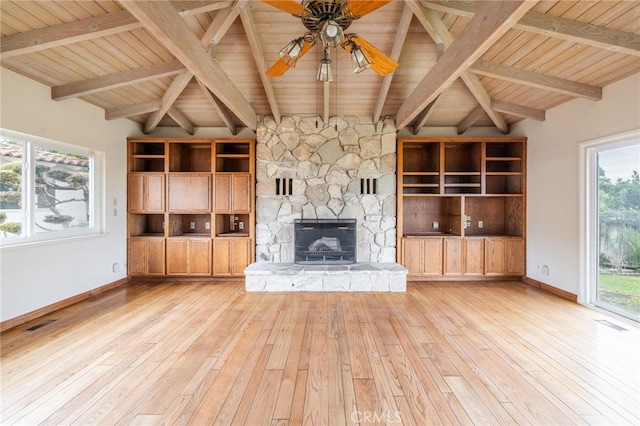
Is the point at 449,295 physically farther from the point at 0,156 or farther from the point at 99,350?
the point at 0,156

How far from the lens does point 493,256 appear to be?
17.4ft

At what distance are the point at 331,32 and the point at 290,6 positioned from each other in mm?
382

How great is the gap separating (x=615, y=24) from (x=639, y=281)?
282cm

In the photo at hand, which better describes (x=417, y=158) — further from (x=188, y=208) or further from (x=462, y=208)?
(x=188, y=208)

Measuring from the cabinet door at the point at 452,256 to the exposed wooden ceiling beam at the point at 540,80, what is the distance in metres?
2.63

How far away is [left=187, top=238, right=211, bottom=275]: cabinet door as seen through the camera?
5.25 m

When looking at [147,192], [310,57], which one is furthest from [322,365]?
[147,192]

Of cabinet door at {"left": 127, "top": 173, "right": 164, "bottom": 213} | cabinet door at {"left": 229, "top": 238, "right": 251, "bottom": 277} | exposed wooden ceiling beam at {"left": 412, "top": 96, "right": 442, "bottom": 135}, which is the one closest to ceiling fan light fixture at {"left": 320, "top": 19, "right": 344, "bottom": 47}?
exposed wooden ceiling beam at {"left": 412, "top": 96, "right": 442, "bottom": 135}

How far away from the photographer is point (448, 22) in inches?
137

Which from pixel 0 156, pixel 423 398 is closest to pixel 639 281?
pixel 423 398

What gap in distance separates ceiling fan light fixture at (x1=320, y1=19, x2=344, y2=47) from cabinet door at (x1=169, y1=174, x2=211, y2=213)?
3.64 m

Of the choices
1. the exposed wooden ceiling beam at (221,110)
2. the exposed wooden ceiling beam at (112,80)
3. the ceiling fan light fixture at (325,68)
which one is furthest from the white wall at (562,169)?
the exposed wooden ceiling beam at (112,80)

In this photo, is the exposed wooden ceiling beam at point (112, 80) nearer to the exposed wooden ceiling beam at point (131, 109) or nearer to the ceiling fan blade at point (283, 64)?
the exposed wooden ceiling beam at point (131, 109)

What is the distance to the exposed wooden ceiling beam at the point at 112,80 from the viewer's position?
374 cm
